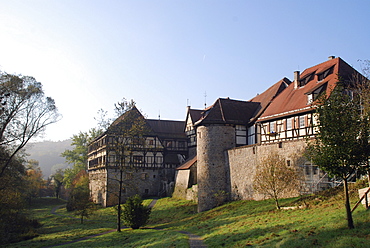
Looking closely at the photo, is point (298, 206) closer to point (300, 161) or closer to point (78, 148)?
point (300, 161)

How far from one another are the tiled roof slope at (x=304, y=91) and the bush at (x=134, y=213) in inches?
559

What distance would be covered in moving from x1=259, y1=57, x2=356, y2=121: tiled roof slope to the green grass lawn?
8.54 meters

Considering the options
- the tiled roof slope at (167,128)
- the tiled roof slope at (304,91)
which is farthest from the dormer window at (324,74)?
the tiled roof slope at (167,128)

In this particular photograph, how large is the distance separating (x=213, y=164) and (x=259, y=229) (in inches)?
613

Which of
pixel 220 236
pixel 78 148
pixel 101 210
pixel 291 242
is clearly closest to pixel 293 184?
pixel 220 236

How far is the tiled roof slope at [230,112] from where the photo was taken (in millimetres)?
32531

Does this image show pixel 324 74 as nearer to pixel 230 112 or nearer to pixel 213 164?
pixel 230 112

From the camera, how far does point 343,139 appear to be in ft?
43.1

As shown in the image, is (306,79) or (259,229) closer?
(259,229)

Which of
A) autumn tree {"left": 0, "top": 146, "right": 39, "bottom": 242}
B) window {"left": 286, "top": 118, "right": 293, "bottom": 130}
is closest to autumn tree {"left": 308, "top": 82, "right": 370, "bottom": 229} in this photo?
window {"left": 286, "top": 118, "right": 293, "bottom": 130}

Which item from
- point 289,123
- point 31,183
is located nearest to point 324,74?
point 289,123

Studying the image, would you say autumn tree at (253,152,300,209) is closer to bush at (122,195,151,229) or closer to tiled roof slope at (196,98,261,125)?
tiled roof slope at (196,98,261,125)

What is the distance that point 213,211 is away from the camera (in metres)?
28.9

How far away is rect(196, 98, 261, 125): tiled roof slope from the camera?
32531mm
